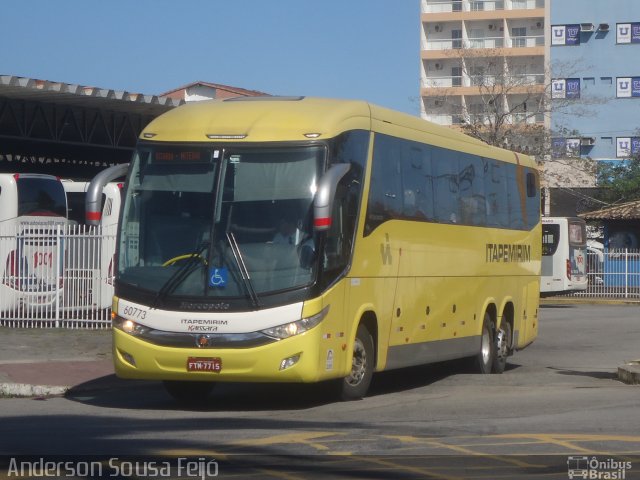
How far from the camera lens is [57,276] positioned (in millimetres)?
21703

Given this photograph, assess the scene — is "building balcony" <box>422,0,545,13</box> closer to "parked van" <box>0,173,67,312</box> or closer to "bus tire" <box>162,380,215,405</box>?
"parked van" <box>0,173,67,312</box>

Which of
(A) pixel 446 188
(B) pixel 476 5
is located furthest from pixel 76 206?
(B) pixel 476 5

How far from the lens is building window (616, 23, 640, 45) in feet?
248

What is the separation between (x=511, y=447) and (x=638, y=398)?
4.51m

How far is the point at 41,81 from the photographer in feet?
103

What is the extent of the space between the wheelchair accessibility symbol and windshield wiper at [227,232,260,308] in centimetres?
18

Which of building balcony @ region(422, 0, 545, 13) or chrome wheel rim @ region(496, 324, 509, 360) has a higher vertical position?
building balcony @ region(422, 0, 545, 13)

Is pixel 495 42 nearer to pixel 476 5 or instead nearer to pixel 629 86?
pixel 476 5

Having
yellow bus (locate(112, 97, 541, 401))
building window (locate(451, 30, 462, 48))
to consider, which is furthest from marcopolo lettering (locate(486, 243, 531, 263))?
building window (locate(451, 30, 462, 48))

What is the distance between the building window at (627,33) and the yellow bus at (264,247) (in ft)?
215

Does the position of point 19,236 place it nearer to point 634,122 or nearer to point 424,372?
point 424,372

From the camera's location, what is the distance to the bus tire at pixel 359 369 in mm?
13133

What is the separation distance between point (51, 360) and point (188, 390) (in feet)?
13.6

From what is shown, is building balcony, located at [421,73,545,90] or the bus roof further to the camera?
building balcony, located at [421,73,545,90]
